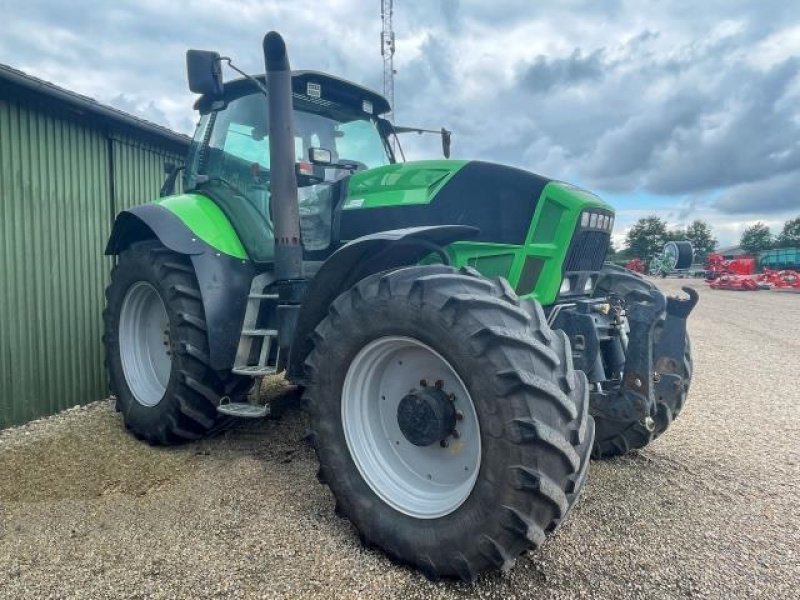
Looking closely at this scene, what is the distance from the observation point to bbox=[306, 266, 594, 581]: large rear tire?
224cm

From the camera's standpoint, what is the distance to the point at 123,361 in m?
4.47

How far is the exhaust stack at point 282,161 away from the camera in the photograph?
3.48 meters

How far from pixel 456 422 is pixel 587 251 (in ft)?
4.78

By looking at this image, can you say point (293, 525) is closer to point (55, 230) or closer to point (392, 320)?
point (392, 320)

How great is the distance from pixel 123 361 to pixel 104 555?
2.10 m

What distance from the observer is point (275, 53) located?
3.46 metres

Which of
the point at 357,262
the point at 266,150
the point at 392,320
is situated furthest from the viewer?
the point at 266,150

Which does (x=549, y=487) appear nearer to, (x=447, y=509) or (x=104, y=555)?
(x=447, y=509)

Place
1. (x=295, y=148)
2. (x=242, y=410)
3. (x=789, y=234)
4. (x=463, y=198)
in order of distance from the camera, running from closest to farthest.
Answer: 1. (x=463, y=198)
2. (x=242, y=410)
3. (x=295, y=148)
4. (x=789, y=234)

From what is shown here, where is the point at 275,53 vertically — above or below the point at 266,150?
above

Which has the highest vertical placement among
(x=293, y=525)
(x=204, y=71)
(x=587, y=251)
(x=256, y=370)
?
(x=204, y=71)

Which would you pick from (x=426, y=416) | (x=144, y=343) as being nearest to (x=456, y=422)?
(x=426, y=416)

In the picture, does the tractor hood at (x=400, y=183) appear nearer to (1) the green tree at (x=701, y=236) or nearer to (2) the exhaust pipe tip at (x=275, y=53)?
(2) the exhaust pipe tip at (x=275, y=53)

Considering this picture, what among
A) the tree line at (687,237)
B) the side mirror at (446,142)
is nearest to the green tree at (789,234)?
the tree line at (687,237)
